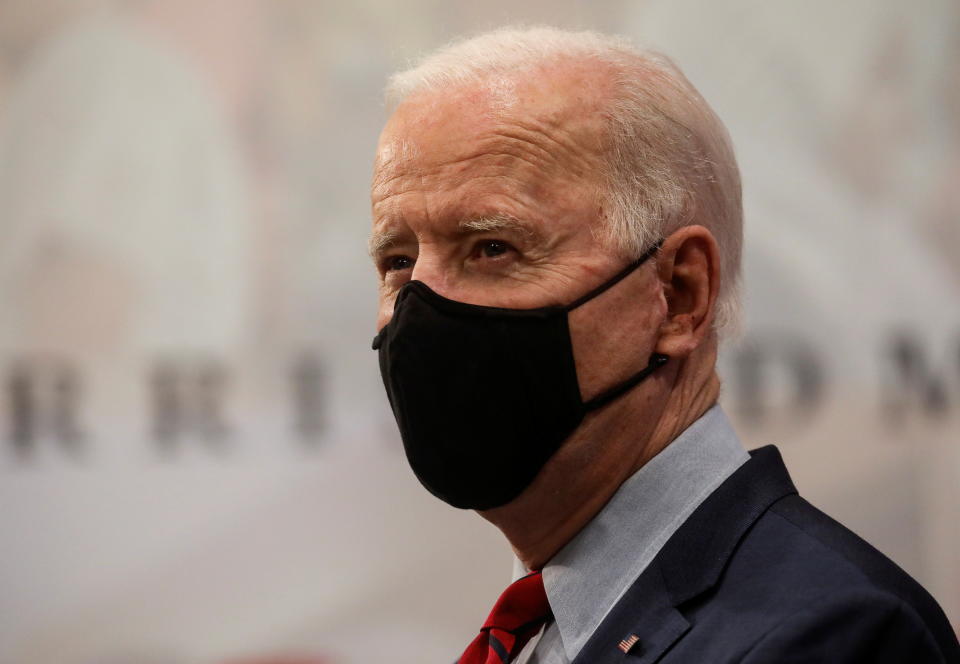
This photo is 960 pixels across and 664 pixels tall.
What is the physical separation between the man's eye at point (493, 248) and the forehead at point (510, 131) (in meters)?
0.09

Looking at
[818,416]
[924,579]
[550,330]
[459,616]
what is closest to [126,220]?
[459,616]

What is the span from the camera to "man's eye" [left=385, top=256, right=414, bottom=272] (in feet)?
5.96

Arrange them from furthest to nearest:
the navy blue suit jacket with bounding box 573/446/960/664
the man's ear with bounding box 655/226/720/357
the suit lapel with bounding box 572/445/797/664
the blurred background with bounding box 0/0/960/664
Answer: the blurred background with bounding box 0/0/960/664 → the man's ear with bounding box 655/226/720/357 → the suit lapel with bounding box 572/445/797/664 → the navy blue suit jacket with bounding box 573/446/960/664

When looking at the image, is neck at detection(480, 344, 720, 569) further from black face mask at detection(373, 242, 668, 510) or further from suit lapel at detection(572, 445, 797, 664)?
suit lapel at detection(572, 445, 797, 664)

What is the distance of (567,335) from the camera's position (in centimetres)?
166

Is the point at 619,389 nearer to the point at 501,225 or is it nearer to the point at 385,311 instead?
the point at 501,225

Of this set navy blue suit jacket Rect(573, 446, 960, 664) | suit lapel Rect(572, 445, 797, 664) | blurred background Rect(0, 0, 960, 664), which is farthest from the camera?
blurred background Rect(0, 0, 960, 664)

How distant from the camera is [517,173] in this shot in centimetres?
167

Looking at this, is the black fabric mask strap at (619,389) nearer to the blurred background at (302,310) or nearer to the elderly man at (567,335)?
the elderly man at (567,335)

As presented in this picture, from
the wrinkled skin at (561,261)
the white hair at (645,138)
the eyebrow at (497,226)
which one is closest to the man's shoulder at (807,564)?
the wrinkled skin at (561,261)

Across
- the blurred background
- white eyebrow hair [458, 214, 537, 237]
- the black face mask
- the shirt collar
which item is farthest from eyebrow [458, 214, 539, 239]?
the blurred background

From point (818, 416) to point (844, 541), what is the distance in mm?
2203

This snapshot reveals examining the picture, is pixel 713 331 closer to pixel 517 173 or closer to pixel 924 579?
pixel 517 173

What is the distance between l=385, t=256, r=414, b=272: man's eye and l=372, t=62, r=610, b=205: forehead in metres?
0.11
